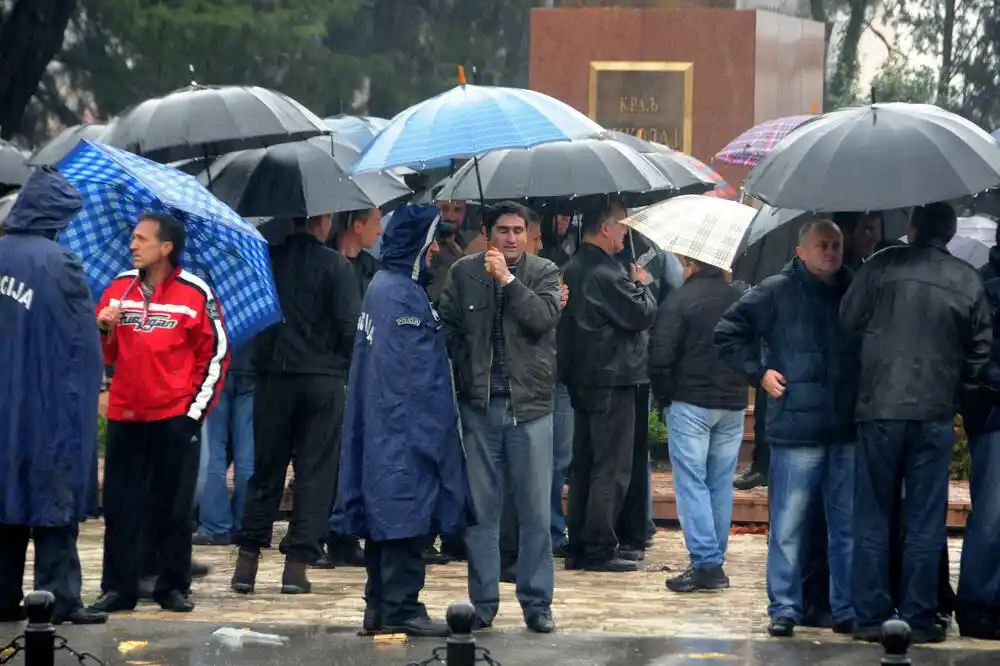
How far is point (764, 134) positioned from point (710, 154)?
369 cm

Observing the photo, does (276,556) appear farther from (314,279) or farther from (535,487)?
(535,487)

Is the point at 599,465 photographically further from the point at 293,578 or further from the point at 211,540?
A: the point at 211,540

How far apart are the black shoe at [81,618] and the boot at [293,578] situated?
1.47 meters

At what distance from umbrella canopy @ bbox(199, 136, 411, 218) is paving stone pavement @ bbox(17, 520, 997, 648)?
82.4 inches

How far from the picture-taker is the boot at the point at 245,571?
11.2 meters

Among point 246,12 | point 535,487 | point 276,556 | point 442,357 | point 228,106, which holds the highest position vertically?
point 246,12

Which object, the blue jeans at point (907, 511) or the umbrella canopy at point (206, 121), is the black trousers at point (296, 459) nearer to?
the umbrella canopy at point (206, 121)

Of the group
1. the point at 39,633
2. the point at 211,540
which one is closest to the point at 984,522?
the point at 39,633

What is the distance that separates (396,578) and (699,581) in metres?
2.49

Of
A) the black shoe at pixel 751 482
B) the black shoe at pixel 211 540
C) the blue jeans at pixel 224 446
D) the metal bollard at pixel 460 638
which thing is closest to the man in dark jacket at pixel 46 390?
the metal bollard at pixel 460 638

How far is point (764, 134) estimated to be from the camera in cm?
1469

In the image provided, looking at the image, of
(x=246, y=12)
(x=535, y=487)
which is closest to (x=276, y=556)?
(x=535, y=487)

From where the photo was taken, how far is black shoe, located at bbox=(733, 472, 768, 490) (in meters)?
15.0

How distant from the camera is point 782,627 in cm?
978
